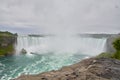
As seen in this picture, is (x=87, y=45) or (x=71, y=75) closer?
(x=71, y=75)

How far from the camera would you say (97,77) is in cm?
1631

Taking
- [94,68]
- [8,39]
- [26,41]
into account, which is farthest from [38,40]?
[94,68]

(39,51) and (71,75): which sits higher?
(71,75)

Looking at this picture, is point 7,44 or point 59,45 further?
point 59,45

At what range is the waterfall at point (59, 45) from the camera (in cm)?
8242

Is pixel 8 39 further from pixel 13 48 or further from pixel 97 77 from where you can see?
pixel 97 77

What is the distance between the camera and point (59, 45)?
Answer: 9462 centimetres

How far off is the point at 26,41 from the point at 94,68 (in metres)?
70.4

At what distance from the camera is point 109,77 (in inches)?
669

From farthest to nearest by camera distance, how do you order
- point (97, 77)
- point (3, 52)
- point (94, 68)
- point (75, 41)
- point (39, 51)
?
point (75, 41)
point (39, 51)
point (3, 52)
point (94, 68)
point (97, 77)

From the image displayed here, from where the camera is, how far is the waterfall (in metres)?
82.4

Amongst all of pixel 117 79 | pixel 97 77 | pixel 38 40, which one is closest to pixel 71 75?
pixel 97 77

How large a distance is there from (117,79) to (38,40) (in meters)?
73.2

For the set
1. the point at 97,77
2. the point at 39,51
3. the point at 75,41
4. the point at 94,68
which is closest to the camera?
the point at 97,77
